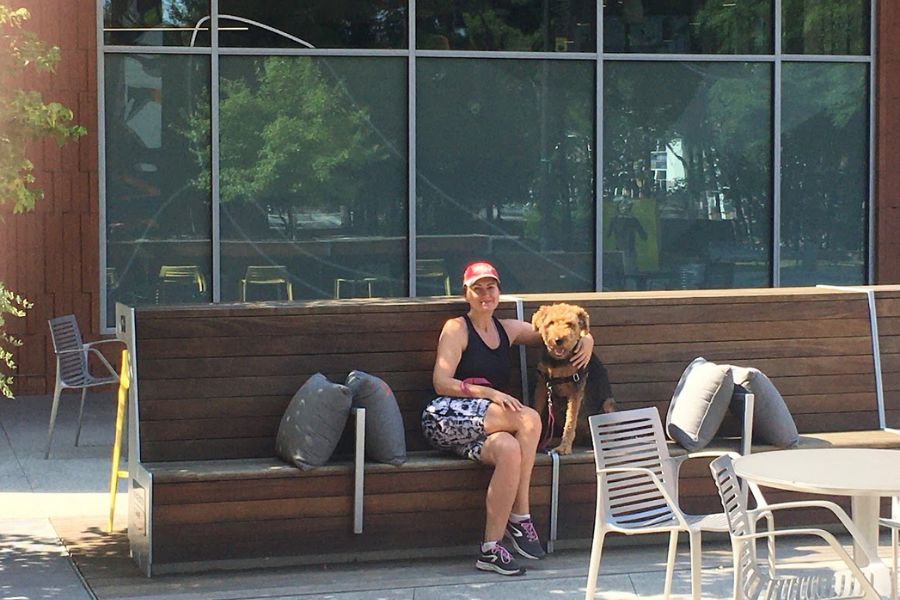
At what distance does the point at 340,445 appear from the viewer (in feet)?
23.1

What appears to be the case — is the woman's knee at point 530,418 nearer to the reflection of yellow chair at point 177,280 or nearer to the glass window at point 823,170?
the reflection of yellow chair at point 177,280

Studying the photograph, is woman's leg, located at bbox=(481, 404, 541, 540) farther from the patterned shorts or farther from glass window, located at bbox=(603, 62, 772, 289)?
glass window, located at bbox=(603, 62, 772, 289)

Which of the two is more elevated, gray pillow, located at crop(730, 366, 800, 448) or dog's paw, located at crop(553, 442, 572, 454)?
gray pillow, located at crop(730, 366, 800, 448)

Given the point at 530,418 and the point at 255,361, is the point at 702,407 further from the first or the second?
the point at 255,361

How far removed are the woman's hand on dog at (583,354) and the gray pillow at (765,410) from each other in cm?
73

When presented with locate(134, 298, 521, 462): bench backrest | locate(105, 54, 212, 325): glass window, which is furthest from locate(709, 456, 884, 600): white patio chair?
locate(105, 54, 212, 325): glass window

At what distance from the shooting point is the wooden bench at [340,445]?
21.8 feet

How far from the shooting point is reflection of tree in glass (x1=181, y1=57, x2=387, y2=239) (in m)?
12.0

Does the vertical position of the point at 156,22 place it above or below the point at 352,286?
above

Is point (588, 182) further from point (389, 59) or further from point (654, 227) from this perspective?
point (389, 59)

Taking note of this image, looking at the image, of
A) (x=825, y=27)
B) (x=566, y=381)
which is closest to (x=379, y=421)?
(x=566, y=381)

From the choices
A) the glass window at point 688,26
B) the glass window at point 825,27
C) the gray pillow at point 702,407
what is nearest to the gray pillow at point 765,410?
the gray pillow at point 702,407

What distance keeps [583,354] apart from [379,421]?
3.36ft

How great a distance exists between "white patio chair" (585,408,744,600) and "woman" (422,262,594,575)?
23.0 inches
